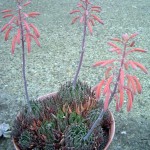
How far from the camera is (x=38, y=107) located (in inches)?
90.7

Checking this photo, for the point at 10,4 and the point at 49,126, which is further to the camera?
the point at 10,4

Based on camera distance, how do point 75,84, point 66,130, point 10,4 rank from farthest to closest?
1. point 10,4
2. point 75,84
3. point 66,130

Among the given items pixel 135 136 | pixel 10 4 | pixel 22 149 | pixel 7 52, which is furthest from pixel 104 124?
pixel 10 4

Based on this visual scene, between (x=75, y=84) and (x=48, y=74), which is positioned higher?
(x=75, y=84)

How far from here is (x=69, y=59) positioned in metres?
3.82

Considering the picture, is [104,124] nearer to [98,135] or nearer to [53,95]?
[98,135]

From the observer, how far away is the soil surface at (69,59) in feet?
9.27

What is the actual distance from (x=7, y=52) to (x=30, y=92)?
975 mm

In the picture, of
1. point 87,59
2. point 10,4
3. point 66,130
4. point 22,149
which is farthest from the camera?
point 10,4

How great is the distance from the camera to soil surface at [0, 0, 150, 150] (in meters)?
2.82

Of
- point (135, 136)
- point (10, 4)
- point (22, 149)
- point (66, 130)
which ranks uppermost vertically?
point (10, 4)

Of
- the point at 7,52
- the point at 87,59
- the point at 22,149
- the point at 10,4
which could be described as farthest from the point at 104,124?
the point at 10,4

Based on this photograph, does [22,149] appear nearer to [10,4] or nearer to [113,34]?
[113,34]

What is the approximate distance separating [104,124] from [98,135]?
28 centimetres
